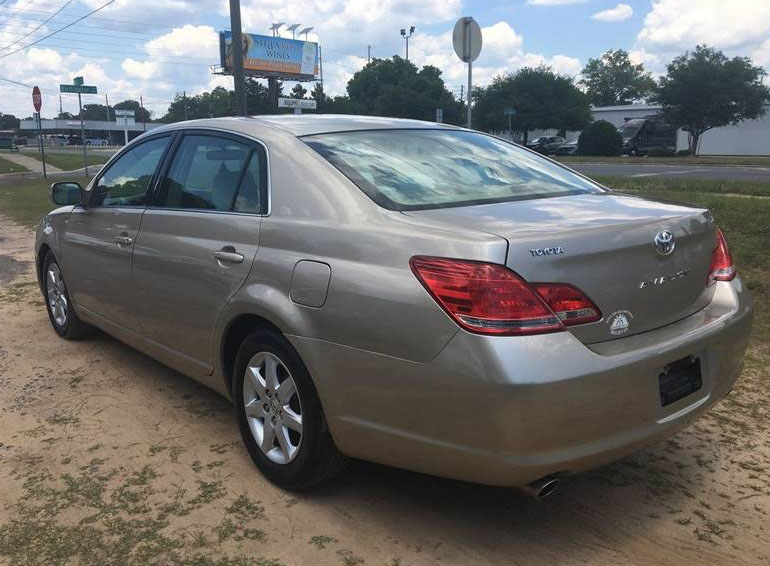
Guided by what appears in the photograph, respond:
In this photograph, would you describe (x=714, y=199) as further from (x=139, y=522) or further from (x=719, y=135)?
(x=719, y=135)

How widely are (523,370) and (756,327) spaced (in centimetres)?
361

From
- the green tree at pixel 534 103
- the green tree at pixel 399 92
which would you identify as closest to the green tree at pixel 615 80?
the green tree at pixel 399 92

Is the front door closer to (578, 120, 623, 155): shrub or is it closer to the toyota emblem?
the toyota emblem

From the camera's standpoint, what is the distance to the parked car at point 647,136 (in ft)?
130

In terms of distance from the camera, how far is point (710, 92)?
4078 cm

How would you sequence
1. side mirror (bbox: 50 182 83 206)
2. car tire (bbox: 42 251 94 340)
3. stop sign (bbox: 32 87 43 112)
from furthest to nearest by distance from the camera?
stop sign (bbox: 32 87 43 112) → car tire (bbox: 42 251 94 340) → side mirror (bbox: 50 182 83 206)

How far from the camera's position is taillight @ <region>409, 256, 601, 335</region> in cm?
233

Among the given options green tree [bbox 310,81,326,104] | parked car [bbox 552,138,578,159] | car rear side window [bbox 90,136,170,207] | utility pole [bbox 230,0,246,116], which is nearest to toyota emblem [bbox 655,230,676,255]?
car rear side window [bbox 90,136,170,207]

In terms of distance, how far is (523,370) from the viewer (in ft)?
7.45

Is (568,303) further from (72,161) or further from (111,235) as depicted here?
(72,161)

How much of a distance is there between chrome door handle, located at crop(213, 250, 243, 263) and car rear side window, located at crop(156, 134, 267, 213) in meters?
0.22

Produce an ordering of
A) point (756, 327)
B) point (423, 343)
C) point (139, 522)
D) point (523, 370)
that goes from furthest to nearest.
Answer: point (756, 327) < point (139, 522) < point (423, 343) < point (523, 370)

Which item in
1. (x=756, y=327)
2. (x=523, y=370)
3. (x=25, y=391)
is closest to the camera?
(x=523, y=370)

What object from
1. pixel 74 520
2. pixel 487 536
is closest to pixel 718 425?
pixel 487 536
